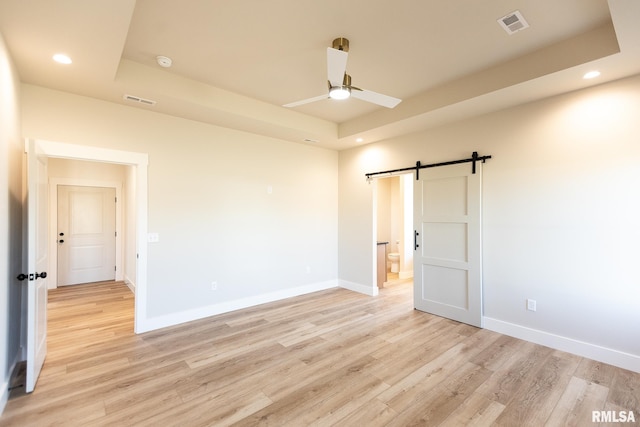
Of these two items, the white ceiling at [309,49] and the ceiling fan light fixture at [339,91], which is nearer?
the white ceiling at [309,49]

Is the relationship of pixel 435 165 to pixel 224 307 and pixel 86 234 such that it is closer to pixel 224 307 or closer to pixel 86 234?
pixel 224 307

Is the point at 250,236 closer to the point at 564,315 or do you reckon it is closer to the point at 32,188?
the point at 32,188

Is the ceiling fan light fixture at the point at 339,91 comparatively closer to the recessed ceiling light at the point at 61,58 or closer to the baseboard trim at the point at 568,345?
the recessed ceiling light at the point at 61,58

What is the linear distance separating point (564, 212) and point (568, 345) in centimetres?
142

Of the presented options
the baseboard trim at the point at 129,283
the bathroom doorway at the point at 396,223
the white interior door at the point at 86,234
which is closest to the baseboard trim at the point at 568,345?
the bathroom doorway at the point at 396,223


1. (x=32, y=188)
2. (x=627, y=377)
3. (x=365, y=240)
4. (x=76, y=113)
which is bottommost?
(x=627, y=377)

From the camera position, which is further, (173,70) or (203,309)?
(203,309)

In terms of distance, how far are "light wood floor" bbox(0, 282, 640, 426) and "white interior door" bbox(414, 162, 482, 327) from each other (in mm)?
347

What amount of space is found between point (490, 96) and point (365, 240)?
303 centimetres

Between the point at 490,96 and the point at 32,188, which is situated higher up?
the point at 490,96

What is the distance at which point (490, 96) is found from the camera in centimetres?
324

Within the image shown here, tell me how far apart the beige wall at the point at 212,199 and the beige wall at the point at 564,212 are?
8.84ft

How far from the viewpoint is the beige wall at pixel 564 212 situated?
2820 millimetres

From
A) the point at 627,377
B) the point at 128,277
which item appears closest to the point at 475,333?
the point at 627,377
